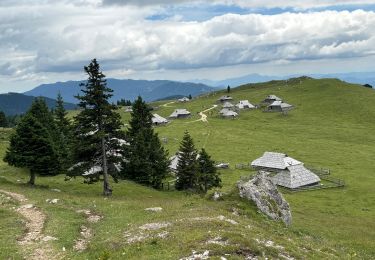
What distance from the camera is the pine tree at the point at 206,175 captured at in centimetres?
6259

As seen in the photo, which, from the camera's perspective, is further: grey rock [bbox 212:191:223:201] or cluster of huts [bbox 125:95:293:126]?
cluster of huts [bbox 125:95:293:126]

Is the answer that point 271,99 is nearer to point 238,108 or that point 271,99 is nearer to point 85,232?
point 238,108

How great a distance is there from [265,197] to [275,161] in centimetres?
5224

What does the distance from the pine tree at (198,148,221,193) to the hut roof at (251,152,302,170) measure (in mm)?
21095

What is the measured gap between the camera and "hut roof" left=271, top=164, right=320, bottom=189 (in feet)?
242

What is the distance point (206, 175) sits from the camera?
2456 inches

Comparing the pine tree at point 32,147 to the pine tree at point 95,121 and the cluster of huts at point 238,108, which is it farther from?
the cluster of huts at point 238,108

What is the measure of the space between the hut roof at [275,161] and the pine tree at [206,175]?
2109cm

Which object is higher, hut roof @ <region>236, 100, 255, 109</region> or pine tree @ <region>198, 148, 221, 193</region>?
hut roof @ <region>236, 100, 255, 109</region>

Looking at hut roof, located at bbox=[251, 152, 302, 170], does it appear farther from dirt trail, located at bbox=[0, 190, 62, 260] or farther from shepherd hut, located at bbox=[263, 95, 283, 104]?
shepherd hut, located at bbox=[263, 95, 283, 104]

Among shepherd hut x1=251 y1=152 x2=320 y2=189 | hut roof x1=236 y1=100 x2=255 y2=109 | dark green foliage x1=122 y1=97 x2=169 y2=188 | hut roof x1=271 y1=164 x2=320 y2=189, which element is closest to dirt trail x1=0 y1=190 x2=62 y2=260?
dark green foliage x1=122 y1=97 x2=169 y2=188

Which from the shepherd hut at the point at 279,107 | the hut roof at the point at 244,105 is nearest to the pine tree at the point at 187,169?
the shepherd hut at the point at 279,107

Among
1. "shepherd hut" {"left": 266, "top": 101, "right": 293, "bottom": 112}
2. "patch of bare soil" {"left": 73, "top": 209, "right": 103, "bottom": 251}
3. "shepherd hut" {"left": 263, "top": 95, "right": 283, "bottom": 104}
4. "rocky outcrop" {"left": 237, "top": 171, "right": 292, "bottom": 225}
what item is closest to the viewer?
"patch of bare soil" {"left": 73, "top": 209, "right": 103, "bottom": 251}

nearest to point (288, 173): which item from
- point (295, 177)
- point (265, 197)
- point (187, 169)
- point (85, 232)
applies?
point (295, 177)
